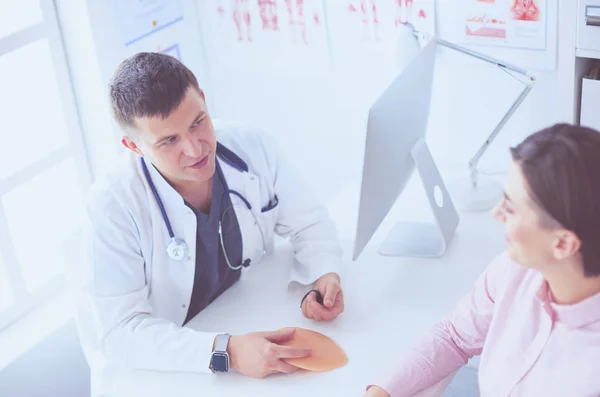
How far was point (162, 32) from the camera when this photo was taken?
253 cm

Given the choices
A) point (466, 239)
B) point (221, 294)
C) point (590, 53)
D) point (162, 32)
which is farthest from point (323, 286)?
point (162, 32)

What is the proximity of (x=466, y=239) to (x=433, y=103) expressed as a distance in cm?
55

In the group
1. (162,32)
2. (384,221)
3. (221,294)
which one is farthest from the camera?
(162,32)

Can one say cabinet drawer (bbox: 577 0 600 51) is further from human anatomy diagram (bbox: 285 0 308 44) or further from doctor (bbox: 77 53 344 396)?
human anatomy diagram (bbox: 285 0 308 44)

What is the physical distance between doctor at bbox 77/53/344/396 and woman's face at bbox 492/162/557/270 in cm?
50

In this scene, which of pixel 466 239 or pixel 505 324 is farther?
pixel 466 239

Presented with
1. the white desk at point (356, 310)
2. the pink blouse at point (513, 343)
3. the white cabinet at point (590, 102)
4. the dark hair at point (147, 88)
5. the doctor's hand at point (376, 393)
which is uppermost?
the dark hair at point (147, 88)

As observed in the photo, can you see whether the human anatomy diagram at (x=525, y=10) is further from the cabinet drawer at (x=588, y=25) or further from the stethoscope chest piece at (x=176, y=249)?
the stethoscope chest piece at (x=176, y=249)

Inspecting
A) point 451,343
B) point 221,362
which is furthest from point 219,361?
point 451,343

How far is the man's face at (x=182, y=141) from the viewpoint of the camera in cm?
167

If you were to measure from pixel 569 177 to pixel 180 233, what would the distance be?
910 millimetres

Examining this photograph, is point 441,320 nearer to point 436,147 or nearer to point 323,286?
point 323,286

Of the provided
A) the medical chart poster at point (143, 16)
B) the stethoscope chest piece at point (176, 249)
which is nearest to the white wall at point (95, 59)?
the medical chart poster at point (143, 16)

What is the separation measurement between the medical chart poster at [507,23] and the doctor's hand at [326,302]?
2.79 feet
